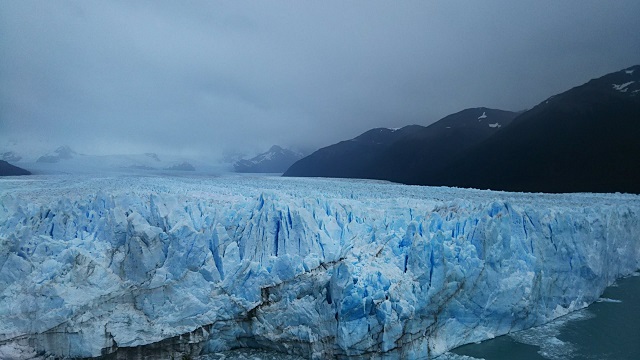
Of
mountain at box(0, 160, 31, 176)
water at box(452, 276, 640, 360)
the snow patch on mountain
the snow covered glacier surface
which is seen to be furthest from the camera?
the snow patch on mountain

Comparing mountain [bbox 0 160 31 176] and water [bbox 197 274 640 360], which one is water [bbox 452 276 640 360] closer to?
water [bbox 197 274 640 360]

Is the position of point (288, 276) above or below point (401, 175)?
below

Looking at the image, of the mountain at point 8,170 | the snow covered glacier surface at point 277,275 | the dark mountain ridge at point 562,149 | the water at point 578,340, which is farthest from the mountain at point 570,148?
the mountain at point 8,170

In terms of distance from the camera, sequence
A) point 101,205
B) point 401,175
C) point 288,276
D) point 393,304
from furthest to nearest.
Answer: point 401,175 < point 101,205 < point 288,276 < point 393,304

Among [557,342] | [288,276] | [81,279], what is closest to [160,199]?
[81,279]

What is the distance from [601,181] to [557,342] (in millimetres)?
21113

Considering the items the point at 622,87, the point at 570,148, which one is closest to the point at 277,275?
the point at 570,148

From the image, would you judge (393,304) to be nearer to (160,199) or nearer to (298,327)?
(298,327)

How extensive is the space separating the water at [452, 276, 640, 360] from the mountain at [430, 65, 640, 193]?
1750 cm

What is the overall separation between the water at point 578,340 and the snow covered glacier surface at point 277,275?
283mm

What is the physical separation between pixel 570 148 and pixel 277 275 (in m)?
28.5

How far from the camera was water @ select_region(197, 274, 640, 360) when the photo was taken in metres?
6.81

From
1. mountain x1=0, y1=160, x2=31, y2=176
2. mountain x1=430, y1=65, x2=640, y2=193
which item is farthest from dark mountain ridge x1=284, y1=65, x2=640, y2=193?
mountain x1=0, y1=160, x2=31, y2=176

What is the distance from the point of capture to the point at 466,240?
8.00m
